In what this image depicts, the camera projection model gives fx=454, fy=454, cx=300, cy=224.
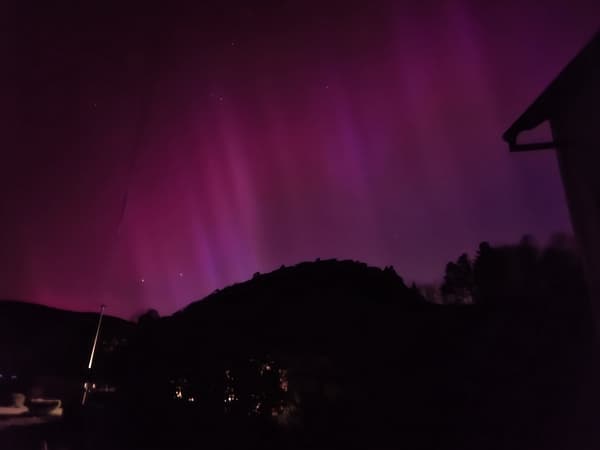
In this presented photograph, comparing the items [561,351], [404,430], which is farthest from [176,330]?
[561,351]

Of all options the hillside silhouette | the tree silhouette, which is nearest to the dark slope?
the hillside silhouette

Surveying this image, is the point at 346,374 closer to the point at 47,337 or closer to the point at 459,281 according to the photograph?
the point at 459,281

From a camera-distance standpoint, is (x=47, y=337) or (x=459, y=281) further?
(x=47, y=337)

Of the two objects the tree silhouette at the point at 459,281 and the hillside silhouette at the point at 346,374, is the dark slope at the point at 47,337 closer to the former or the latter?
the hillside silhouette at the point at 346,374

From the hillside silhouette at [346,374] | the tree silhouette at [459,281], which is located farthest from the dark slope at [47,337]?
the tree silhouette at [459,281]

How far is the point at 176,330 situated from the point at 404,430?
681 cm

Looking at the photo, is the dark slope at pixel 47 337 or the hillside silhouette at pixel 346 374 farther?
the dark slope at pixel 47 337

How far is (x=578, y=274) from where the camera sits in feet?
46.1

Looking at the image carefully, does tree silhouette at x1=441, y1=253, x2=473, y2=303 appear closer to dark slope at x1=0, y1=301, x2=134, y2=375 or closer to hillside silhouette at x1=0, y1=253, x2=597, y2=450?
hillside silhouette at x1=0, y1=253, x2=597, y2=450

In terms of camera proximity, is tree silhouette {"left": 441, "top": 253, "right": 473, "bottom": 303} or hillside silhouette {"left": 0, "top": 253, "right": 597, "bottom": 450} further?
tree silhouette {"left": 441, "top": 253, "right": 473, "bottom": 303}

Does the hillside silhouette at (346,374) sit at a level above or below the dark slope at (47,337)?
below

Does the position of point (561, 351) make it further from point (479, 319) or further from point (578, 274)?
point (578, 274)

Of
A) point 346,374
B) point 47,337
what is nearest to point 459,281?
point 346,374

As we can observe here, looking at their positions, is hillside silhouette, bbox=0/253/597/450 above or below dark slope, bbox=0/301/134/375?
below
